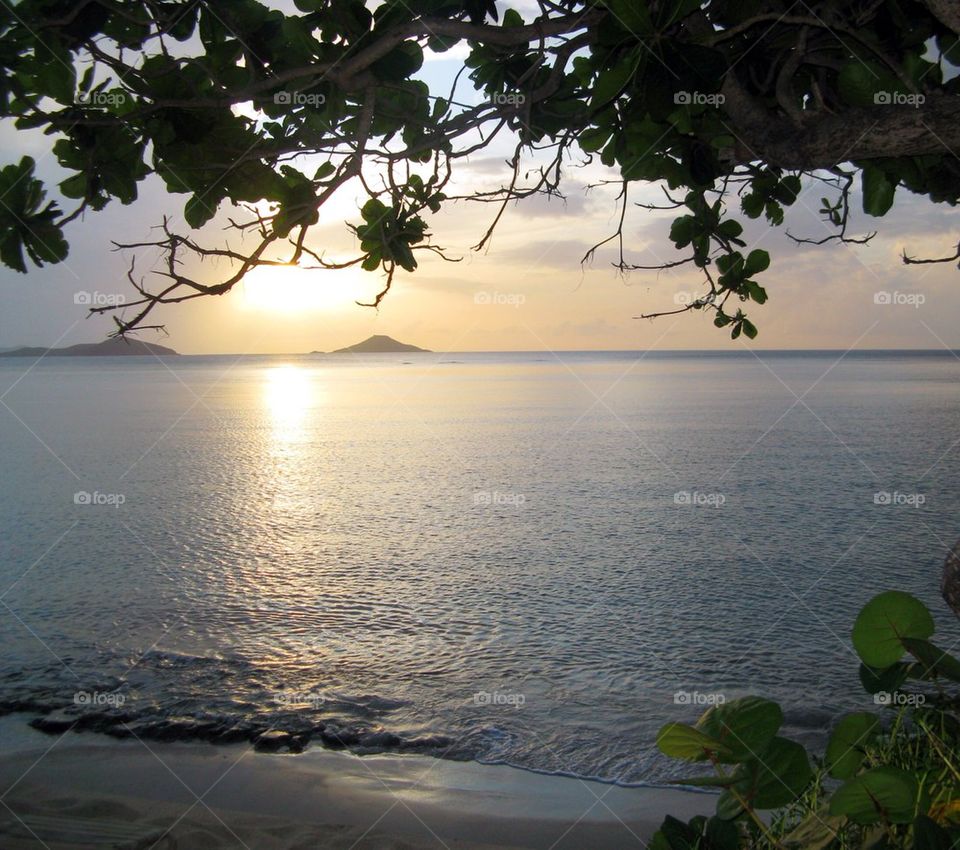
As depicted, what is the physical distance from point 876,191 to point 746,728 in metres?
1.87

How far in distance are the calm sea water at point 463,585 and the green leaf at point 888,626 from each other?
3.24m

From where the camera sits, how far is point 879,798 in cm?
133

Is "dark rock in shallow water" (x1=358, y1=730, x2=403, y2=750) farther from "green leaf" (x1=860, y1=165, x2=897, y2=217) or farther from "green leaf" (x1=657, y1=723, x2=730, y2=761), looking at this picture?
"green leaf" (x1=860, y1=165, x2=897, y2=217)

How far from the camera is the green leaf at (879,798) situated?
1.31 metres

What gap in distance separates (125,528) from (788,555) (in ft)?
25.5

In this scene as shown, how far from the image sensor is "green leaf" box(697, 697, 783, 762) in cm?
149

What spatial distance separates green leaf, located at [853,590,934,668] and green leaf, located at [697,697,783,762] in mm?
239

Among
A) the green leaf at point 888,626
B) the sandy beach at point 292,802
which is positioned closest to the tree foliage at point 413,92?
the green leaf at point 888,626

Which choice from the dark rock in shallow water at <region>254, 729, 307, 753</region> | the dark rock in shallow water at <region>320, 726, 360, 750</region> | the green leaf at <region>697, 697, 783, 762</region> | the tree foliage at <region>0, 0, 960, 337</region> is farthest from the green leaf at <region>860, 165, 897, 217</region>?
the dark rock in shallow water at <region>254, 729, 307, 753</region>

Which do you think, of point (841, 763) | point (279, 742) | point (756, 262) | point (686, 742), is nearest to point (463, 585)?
point (279, 742)

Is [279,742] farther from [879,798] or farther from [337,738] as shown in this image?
[879,798]

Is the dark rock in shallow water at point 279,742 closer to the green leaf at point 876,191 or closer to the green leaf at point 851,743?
the green leaf at point 851,743

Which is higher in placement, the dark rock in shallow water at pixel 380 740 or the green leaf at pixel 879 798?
the green leaf at pixel 879 798

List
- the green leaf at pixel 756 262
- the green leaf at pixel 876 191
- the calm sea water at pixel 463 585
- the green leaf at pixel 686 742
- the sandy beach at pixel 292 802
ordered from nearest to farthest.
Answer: the green leaf at pixel 686 742 < the green leaf at pixel 876 191 < the green leaf at pixel 756 262 < the sandy beach at pixel 292 802 < the calm sea water at pixel 463 585
